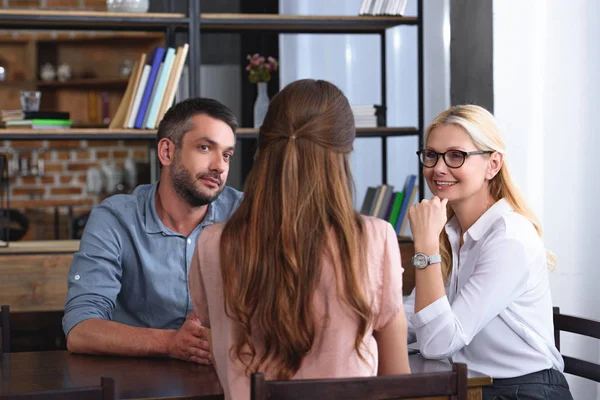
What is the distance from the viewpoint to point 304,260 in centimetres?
137

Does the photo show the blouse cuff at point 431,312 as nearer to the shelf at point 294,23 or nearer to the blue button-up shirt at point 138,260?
the blue button-up shirt at point 138,260

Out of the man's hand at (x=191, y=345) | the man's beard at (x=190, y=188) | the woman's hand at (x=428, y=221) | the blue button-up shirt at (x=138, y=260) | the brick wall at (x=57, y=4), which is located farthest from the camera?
the brick wall at (x=57, y=4)

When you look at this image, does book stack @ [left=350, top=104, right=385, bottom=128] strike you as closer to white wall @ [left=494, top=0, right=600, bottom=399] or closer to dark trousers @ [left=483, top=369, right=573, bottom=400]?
white wall @ [left=494, top=0, right=600, bottom=399]

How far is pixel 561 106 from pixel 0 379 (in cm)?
208

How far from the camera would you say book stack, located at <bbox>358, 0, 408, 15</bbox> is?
11.6 ft

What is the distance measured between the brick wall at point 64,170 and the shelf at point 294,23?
2798 mm

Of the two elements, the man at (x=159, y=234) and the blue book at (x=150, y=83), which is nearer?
the man at (x=159, y=234)

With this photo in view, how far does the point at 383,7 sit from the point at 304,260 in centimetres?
239

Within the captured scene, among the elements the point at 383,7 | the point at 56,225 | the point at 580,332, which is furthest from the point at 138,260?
the point at 56,225

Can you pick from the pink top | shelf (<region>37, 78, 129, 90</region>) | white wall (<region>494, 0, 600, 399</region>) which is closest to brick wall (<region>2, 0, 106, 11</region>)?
shelf (<region>37, 78, 129, 90</region>)

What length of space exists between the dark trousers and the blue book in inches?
75.6

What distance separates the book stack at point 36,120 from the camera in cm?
336

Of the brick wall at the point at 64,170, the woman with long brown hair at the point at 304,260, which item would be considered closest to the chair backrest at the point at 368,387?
the woman with long brown hair at the point at 304,260

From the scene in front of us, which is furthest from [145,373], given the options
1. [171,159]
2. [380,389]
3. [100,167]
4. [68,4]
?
[68,4]
